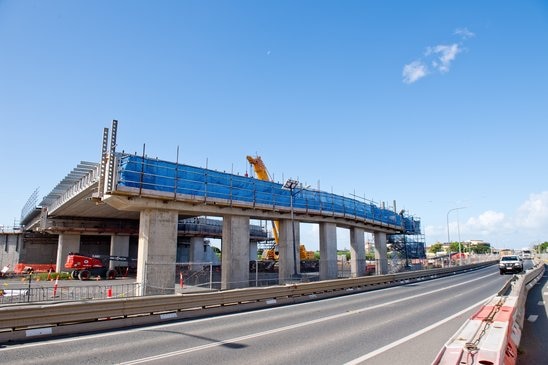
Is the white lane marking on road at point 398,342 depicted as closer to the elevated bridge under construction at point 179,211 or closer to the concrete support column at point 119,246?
the elevated bridge under construction at point 179,211

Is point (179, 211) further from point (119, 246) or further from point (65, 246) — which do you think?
point (65, 246)

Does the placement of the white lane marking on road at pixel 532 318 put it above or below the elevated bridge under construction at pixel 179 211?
below

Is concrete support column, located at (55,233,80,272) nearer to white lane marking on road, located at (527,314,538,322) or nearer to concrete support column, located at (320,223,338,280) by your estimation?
concrete support column, located at (320,223,338,280)

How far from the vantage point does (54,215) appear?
4612 centimetres

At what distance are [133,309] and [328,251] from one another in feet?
91.9

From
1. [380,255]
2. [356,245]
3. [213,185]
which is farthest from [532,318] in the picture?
[380,255]

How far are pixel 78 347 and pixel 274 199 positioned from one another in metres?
25.3

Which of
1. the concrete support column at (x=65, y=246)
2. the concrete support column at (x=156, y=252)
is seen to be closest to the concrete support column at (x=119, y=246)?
the concrete support column at (x=65, y=246)

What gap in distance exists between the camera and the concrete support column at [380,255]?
4677 centimetres

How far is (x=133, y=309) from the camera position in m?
12.6

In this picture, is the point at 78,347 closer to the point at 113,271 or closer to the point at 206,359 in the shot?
the point at 206,359

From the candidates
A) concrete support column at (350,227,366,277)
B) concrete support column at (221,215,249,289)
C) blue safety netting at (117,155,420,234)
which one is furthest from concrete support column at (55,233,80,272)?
concrete support column at (350,227,366,277)

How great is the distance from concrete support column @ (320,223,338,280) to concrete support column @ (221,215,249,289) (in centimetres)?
972

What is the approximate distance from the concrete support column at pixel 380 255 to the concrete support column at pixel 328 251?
10.4m
